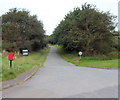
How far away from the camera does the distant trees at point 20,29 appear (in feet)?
130

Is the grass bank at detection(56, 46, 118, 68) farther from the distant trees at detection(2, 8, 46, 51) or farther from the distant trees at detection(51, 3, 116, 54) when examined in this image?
the distant trees at detection(2, 8, 46, 51)

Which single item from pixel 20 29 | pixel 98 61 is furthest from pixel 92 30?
pixel 20 29

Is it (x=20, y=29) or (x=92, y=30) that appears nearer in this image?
(x=92, y=30)

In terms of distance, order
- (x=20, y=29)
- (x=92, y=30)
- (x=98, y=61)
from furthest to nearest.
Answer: (x=20, y=29), (x=92, y=30), (x=98, y=61)

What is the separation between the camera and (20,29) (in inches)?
1759

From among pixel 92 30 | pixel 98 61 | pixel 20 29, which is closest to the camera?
pixel 98 61

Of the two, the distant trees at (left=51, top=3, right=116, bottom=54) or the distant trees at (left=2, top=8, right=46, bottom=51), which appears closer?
the distant trees at (left=51, top=3, right=116, bottom=54)

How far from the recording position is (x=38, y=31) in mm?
46812

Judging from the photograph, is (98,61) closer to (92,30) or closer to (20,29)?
(92,30)

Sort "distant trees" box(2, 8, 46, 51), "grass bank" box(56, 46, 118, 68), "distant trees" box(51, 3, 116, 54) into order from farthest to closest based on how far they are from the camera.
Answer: "distant trees" box(2, 8, 46, 51) → "distant trees" box(51, 3, 116, 54) → "grass bank" box(56, 46, 118, 68)

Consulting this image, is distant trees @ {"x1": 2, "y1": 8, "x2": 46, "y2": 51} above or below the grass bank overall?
above

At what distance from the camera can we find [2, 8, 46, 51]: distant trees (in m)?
39.7

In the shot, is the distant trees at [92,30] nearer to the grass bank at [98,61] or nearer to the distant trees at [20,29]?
the grass bank at [98,61]

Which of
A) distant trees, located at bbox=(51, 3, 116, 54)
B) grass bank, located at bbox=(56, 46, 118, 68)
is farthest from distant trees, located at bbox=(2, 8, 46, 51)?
grass bank, located at bbox=(56, 46, 118, 68)
